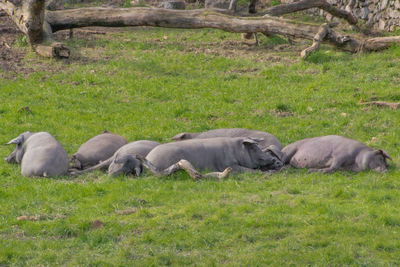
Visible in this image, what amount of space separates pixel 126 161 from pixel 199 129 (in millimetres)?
2966

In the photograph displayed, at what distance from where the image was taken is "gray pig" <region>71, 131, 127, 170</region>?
10680 millimetres

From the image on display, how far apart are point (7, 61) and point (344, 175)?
33.9ft

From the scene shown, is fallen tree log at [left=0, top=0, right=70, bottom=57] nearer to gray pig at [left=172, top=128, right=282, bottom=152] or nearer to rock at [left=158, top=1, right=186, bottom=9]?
rock at [left=158, top=1, right=186, bottom=9]

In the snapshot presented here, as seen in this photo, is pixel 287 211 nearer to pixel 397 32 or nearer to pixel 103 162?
pixel 103 162

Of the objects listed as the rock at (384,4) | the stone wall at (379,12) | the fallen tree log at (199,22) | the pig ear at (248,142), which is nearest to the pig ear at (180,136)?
the pig ear at (248,142)

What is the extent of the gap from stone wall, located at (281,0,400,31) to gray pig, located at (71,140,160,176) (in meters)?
10.8

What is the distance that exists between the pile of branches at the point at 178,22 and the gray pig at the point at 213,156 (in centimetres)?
665

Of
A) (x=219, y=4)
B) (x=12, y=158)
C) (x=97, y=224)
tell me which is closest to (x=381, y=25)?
(x=219, y=4)

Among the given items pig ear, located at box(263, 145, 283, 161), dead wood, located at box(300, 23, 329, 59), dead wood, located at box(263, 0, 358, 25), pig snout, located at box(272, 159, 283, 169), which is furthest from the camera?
dead wood, located at box(263, 0, 358, 25)

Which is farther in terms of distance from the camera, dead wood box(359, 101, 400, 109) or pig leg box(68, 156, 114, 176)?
dead wood box(359, 101, 400, 109)

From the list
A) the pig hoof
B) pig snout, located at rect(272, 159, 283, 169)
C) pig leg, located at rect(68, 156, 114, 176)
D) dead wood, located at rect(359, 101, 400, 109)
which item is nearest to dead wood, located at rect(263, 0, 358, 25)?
dead wood, located at rect(359, 101, 400, 109)

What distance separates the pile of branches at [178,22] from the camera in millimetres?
16812

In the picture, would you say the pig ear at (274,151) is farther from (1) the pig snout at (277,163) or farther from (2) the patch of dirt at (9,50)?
(2) the patch of dirt at (9,50)

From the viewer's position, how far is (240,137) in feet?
35.4
